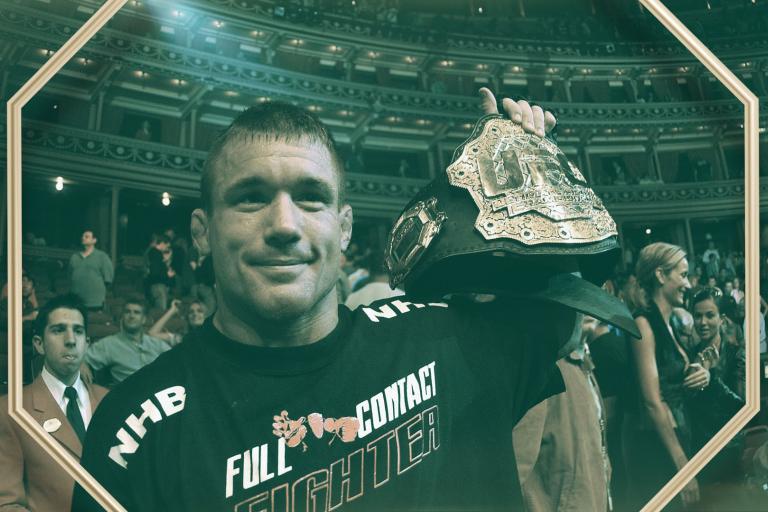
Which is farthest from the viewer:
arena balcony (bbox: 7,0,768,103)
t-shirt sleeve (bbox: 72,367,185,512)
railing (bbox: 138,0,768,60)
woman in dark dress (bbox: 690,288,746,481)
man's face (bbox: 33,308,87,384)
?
woman in dark dress (bbox: 690,288,746,481)

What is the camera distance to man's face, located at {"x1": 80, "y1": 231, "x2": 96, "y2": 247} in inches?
121

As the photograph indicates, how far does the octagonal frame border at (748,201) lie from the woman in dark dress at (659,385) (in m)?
0.16

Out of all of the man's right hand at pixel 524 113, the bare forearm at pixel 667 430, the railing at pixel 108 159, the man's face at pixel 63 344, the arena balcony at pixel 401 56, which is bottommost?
the bare forearm at pixel 667 430

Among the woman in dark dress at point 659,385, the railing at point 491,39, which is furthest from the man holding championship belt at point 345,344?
the railing at point 491,39

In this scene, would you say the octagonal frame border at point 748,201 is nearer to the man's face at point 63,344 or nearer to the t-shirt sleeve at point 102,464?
the t-shirt sleeve at point 102,464

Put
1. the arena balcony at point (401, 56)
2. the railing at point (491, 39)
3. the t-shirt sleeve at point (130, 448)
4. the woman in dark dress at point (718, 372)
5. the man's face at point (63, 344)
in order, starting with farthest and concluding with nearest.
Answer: the woman in dark dress at point (718, 372), the railing at point (491, 39), the arena balcony at point (401, 56), the man's face at point (63, 344), the t-shirt sleeve at point (130, 448)

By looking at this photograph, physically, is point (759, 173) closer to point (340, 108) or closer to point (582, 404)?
point (582, 404)

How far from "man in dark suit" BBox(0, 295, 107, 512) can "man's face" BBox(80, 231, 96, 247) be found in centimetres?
18

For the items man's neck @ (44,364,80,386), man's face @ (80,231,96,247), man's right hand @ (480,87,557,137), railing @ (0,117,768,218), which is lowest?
man's neck @ (44,364,80,386)

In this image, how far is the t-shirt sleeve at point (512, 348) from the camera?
3219 millimetres

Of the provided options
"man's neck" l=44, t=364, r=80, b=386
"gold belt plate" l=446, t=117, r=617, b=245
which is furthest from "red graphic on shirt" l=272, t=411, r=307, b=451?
"gold belt plate" l=446, t=117, r=617, b=245

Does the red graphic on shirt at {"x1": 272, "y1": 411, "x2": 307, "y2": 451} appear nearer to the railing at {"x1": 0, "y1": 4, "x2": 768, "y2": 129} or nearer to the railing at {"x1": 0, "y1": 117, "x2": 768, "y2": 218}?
the railing at {"x1": 0, "y1": 117, "x2": 768, "y2": 218}

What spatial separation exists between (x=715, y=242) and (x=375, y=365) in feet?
4.45

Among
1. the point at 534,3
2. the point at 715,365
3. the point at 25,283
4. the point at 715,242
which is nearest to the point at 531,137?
the point at 534,3
